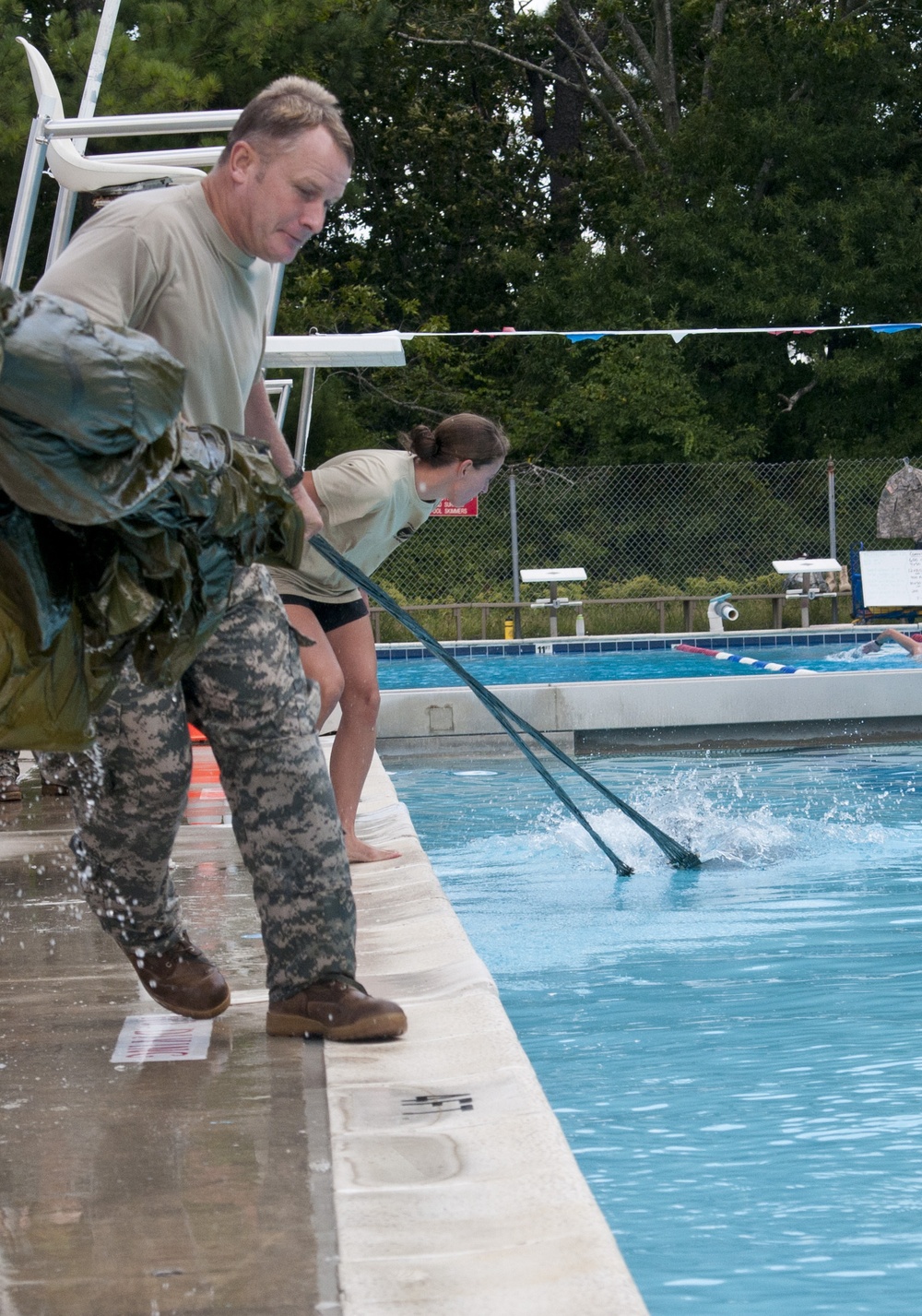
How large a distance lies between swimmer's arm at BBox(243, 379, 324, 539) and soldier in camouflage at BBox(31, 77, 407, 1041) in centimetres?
27

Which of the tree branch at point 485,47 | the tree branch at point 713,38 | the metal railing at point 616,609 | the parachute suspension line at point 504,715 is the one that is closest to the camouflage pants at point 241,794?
the parachute suspension line at point 504,715

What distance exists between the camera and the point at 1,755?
578cm

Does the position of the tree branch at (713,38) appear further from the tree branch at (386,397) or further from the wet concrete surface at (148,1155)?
the wet concrete surface at (148,1155)

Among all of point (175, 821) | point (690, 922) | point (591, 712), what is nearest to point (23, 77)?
point (591, 712)

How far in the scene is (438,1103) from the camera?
2.44 meters

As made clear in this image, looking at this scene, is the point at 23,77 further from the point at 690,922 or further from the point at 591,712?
the point at 690,922

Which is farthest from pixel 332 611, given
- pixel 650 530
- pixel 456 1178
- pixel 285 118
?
pixel 650 530

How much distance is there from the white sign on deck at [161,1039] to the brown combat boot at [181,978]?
0.12ft

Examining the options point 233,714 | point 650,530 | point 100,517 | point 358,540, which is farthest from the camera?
point 650,530

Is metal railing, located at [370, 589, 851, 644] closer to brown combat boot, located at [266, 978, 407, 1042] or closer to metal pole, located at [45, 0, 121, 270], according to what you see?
metal pole, located at [45, 0, 121, 270]

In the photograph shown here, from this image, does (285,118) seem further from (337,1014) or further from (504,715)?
(504,715)

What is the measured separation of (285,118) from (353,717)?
7.94 feet

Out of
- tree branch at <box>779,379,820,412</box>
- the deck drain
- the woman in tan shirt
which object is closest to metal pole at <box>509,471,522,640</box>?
tree branch at <box>779,379,820,412</box>

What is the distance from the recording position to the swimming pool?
565 inches
